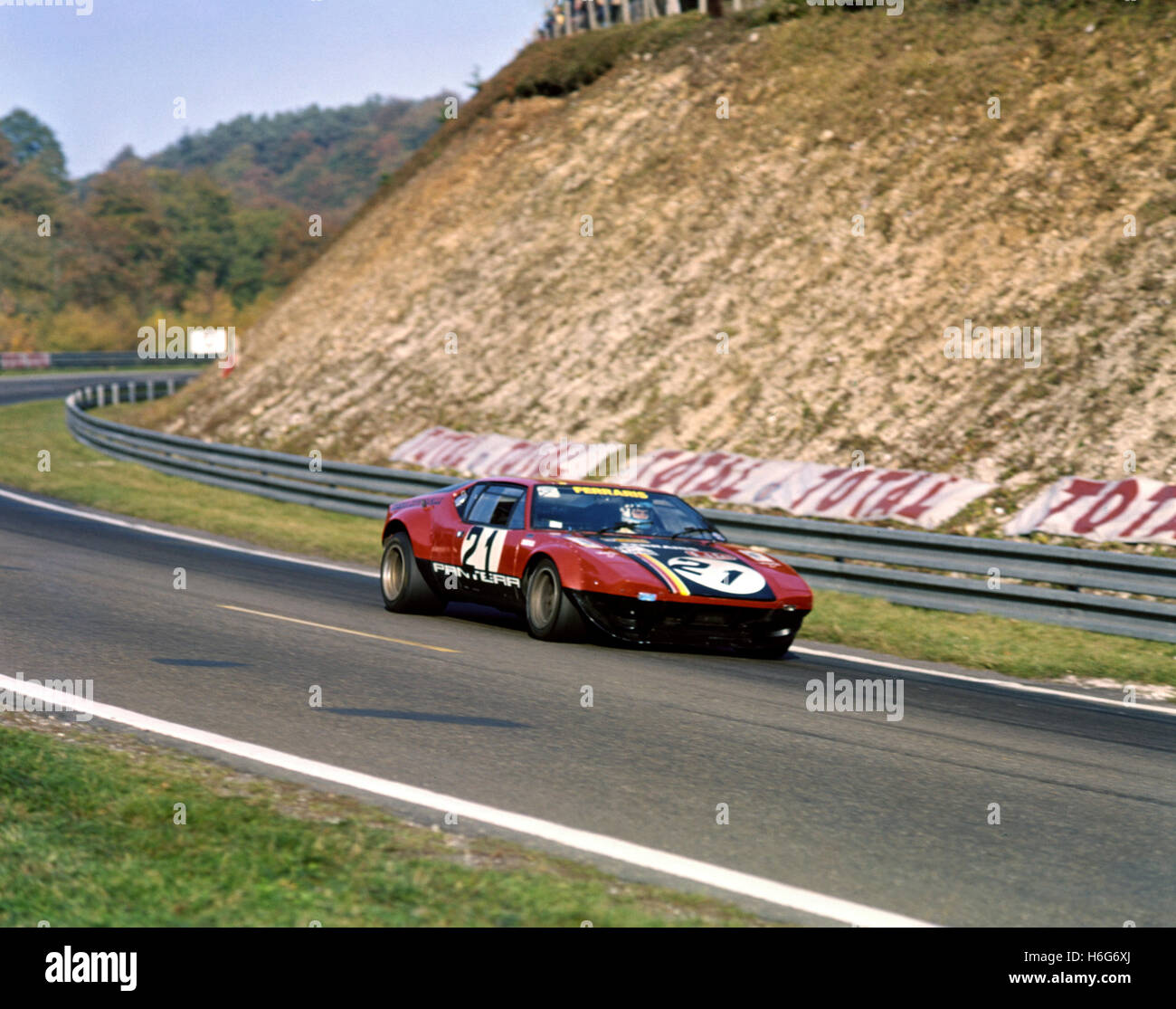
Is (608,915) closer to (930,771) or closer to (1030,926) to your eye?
(1030,926)

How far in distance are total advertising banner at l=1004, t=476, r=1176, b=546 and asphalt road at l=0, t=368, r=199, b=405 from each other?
1243 inches

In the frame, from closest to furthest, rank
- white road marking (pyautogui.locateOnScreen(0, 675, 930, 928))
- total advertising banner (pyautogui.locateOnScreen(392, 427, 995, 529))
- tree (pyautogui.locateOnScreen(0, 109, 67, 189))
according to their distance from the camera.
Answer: white road marking (pyautogui.locateOnScreen(0, 675, 930, 928)) → total advertising banner (pyautogui.locateOnScreen(392, 427, 995, 529)) → tree (pyautogui.locateOnScreen(0, 109, 67, 189))

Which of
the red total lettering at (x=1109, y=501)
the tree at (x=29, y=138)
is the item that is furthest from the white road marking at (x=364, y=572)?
the tree at (x=29, y=138)

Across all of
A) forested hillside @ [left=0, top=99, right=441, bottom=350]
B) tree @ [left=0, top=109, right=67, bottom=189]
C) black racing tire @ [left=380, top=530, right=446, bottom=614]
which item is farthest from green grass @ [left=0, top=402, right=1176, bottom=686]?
tree @ [left=0, top=109, right=67, bottom=189]

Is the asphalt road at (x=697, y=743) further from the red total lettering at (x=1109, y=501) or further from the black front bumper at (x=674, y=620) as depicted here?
the red total lettering at (x=1109, y=501)

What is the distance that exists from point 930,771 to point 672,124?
26.3m

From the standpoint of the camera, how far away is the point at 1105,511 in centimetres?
1559

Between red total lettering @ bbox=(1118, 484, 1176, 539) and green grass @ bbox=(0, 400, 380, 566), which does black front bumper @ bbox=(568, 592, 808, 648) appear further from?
green grass @ bbox=(0, 400, 380, 566)

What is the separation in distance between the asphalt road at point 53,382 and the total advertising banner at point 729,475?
1991cm

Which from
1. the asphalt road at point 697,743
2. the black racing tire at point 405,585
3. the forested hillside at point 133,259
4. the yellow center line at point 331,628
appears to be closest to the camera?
the asphalt road at point 697,743

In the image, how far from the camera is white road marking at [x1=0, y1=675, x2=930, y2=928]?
449 cm

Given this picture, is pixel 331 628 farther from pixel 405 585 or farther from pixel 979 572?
pixel 979 572

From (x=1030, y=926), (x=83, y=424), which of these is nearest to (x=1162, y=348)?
(x=1030, y=926)

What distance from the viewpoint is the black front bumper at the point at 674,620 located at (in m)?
10.2
